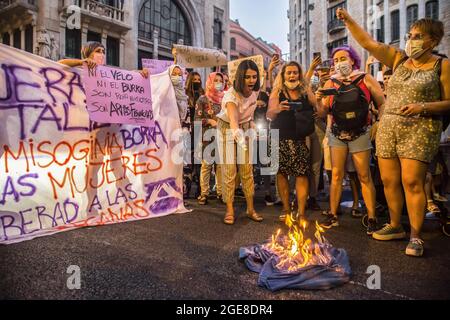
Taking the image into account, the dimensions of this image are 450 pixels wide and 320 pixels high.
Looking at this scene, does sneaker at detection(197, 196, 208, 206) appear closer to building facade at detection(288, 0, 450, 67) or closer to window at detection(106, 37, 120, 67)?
building facade at detection(288, 0, 450, 67)

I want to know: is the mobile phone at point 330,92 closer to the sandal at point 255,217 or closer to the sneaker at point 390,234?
the sneaker at point 390,234

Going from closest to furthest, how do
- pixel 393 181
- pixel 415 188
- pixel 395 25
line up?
1. pixel 415 188
2. pixel 393 181
3. pixel 395 25

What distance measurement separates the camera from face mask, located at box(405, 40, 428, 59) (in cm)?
278

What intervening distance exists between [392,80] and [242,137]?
159 cm

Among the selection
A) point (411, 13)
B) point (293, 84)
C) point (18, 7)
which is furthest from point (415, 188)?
point (411, 13)

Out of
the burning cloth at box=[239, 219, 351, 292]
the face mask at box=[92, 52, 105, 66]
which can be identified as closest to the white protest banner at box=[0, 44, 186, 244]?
the face mask at box=[92, 52, 105, 66]

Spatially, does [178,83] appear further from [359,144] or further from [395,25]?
[395,25]

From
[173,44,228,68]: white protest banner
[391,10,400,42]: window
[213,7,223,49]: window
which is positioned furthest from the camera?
[213,7,223,49]: window

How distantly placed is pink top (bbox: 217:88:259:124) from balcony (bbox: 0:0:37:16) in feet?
59.9

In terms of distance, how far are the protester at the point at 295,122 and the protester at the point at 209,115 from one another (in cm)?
168

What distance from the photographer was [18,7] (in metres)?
17.6

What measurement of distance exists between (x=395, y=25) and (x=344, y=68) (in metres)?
25.7

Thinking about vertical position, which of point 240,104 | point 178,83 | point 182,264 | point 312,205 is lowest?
point 182,264
